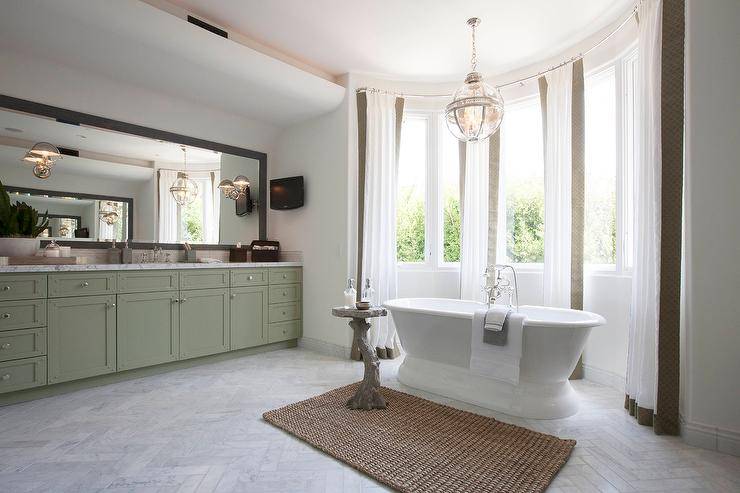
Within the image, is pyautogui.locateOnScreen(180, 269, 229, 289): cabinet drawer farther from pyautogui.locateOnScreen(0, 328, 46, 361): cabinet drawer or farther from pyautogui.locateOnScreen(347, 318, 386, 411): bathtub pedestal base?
pyautogui.locateOnScreen(347, 318, 386, 411): bathtub pedestal base

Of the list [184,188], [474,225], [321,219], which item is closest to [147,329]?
[184,188]

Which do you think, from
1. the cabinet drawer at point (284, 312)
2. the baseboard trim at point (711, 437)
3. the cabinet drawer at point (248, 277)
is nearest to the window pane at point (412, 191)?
the cabinet drawer at point (284, 312)

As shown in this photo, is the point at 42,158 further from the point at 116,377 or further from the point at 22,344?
the point at 116,377

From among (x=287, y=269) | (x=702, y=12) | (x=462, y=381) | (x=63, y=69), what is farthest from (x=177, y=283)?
(x=702, y=12)

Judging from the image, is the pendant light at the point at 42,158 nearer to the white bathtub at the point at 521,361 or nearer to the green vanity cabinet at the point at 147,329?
the green vanity cabinet at the point at 147,329

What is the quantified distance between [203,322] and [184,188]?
1434 mm

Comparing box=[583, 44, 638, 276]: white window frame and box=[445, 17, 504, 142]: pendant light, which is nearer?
box=[445, 17, 504, 142]: pendant light

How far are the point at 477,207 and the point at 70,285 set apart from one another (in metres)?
3.59

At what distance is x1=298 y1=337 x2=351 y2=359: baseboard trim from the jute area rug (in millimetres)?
1223

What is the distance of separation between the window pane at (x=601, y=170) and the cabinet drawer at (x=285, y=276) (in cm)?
295

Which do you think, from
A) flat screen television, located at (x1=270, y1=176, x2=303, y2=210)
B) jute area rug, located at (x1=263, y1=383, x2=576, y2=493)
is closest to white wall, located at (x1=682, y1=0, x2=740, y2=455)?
jute area rug, located at (x1=263, y1=383, x2=576, y2=493)

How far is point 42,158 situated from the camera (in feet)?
11.1

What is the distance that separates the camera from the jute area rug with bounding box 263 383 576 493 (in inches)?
75.8

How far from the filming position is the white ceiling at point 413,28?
3.09m
